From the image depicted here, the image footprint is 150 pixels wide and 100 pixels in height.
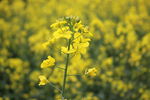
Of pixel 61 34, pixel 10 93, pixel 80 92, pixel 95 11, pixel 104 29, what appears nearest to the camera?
pixel 61 34

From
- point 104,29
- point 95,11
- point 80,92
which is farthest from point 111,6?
point 80,92

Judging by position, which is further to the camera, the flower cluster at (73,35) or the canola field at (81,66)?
the canola field at (81,66)

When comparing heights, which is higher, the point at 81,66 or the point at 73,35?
the point at 81,66

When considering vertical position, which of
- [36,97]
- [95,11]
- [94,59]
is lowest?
[36,97]

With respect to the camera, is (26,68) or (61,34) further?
(26,68)

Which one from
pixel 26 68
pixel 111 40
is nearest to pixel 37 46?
pixel 26 68

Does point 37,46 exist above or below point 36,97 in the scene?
above

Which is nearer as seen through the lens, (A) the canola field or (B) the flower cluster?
(B) the flower cluster

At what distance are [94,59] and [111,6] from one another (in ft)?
7.31

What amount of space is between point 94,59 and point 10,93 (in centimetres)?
141

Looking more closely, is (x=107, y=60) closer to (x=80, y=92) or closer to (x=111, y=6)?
(x=80, y=92)

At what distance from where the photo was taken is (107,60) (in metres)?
4.36

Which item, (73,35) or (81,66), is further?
(81,66)

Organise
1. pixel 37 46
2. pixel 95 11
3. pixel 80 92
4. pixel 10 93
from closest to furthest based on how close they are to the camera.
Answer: pixel 80 92 < pixel 10 93 < pixel 37 46 < pixel 95 11
